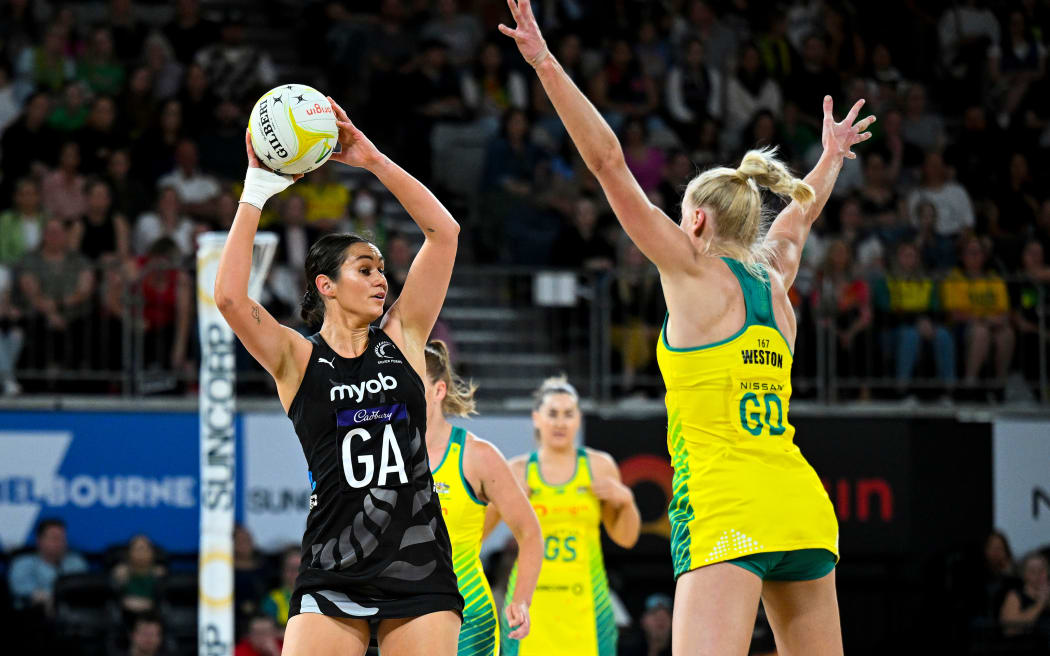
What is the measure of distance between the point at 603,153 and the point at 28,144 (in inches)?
368

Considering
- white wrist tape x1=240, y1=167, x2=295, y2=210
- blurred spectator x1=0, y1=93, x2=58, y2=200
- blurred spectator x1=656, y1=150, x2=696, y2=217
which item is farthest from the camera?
blurred spectator x1=656, y1=150, x2=696, y2=217

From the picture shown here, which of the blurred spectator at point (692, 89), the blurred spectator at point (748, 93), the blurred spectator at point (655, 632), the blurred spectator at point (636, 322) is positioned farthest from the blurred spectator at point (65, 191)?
the blurred spectator at point (748, 93)

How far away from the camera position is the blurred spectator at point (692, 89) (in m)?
14.8

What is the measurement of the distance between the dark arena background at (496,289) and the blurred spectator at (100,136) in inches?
1.1

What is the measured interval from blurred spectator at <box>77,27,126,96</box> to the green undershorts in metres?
10.4

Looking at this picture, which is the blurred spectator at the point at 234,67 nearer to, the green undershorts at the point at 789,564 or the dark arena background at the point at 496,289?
the dark arena background at the point at 496,289

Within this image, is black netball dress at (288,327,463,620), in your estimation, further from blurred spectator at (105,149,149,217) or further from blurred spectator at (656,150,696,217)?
blurred spectator at (656,150,696,217)

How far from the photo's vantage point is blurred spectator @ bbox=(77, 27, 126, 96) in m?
13.2

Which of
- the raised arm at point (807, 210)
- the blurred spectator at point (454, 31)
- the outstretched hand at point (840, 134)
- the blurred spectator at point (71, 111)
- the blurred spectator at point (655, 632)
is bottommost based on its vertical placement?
the blurred spectator at point (655, 632)

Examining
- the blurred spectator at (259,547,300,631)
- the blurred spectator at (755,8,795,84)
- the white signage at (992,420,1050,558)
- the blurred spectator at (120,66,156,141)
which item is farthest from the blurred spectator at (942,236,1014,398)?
the blurred spectator at (120,66,156,141)

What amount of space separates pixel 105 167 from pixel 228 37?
7.63 feet

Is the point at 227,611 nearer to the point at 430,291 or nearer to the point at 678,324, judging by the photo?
the point at 430,291

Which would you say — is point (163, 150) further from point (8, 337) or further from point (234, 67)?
point (8, 337)

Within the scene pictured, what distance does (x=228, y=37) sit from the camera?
45.5ft
